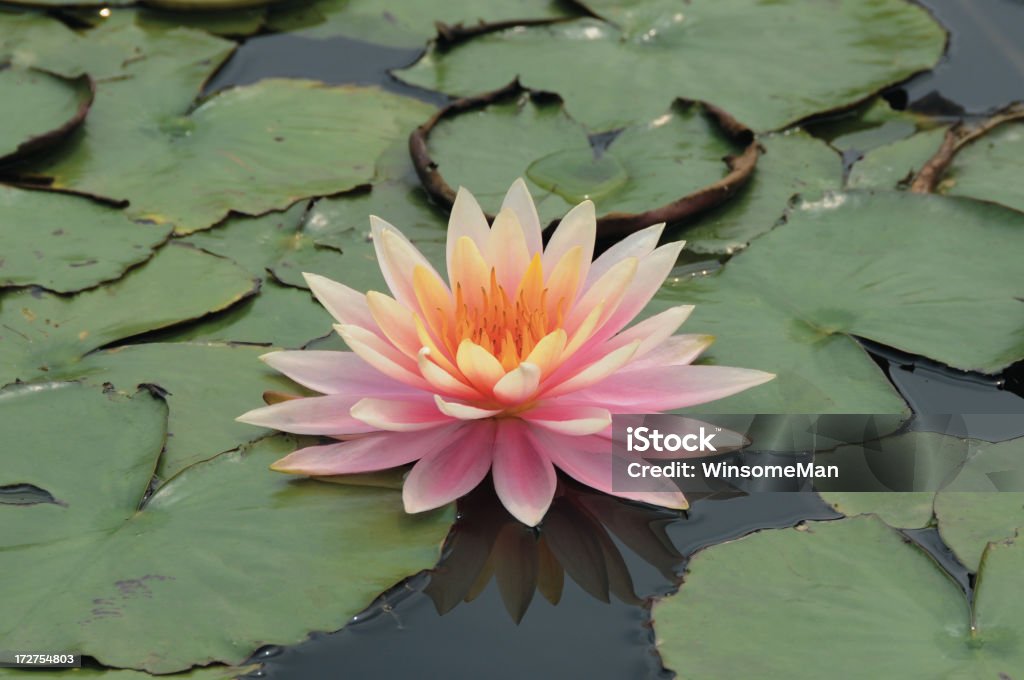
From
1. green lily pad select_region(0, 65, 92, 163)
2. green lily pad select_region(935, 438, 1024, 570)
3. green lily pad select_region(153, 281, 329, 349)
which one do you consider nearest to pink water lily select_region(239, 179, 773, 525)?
green lily pad select_region(153, 281, 329, 349)

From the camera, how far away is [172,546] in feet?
6.04

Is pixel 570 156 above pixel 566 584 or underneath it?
above

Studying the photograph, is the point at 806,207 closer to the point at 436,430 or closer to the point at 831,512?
the point at 831,512

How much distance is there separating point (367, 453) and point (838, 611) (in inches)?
34.7

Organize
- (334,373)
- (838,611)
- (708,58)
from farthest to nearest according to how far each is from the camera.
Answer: (708,58) < (334,373) < (838,611)

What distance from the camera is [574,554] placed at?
74.5 inches

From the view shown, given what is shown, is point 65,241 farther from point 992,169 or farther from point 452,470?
point 992,169

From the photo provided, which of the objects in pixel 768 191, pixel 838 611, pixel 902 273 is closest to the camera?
pixel 838 611

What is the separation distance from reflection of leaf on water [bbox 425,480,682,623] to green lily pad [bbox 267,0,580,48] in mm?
2099

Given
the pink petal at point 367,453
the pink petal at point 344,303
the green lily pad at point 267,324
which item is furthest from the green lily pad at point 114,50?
the pink petal at point 367,453

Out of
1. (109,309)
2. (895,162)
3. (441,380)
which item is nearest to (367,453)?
(441,380)

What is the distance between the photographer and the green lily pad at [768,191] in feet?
8.61

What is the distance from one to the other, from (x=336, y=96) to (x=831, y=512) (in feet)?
6.73

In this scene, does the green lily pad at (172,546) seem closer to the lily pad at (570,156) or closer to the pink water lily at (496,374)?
the pink water lily at (496,374)
